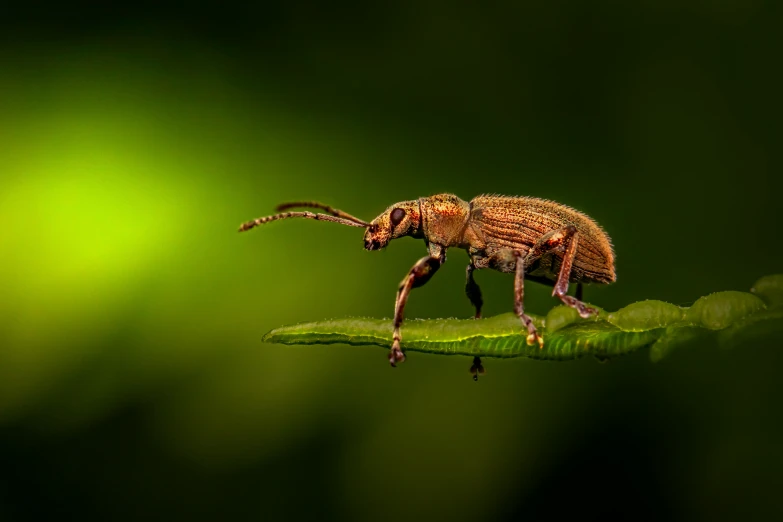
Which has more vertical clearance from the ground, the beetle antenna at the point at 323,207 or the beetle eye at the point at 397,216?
the beetle antenna at the point at 323,207

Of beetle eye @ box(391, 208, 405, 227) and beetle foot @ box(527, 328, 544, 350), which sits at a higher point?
beetle eye @ box(391, 208, 405, 227)

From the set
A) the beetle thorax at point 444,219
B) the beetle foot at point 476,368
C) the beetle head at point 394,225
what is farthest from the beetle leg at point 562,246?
the beetle head at point 394,225

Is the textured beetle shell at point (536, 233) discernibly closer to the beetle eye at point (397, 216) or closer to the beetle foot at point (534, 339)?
the beetle eye at point (397, 216)

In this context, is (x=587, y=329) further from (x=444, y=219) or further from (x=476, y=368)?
(x=444, y=219)

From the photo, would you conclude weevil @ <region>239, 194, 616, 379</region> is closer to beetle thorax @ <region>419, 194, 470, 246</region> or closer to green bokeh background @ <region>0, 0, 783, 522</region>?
beetle thorax @ <region>419, 194, 470, 246</region>

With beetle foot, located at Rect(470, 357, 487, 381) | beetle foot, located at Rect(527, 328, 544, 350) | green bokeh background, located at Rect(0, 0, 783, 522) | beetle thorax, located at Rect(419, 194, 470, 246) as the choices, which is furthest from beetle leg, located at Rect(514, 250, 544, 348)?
green bokeh background, located at Rect(0, 0, 783, 522)

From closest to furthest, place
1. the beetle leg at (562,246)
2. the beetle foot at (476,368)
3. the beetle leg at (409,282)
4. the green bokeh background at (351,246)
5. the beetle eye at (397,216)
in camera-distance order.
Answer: the beetle leg at (409,282), the beetle leg at (562,246), the beetle foot at (476,368), the beetle eye at (397,216), the green bokeh background at (351,246)

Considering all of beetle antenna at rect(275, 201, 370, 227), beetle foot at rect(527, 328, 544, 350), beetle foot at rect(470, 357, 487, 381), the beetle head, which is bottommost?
beetle foot at rect(470, 357, 487, 381)

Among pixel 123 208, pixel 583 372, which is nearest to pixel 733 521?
pixel 583 372
